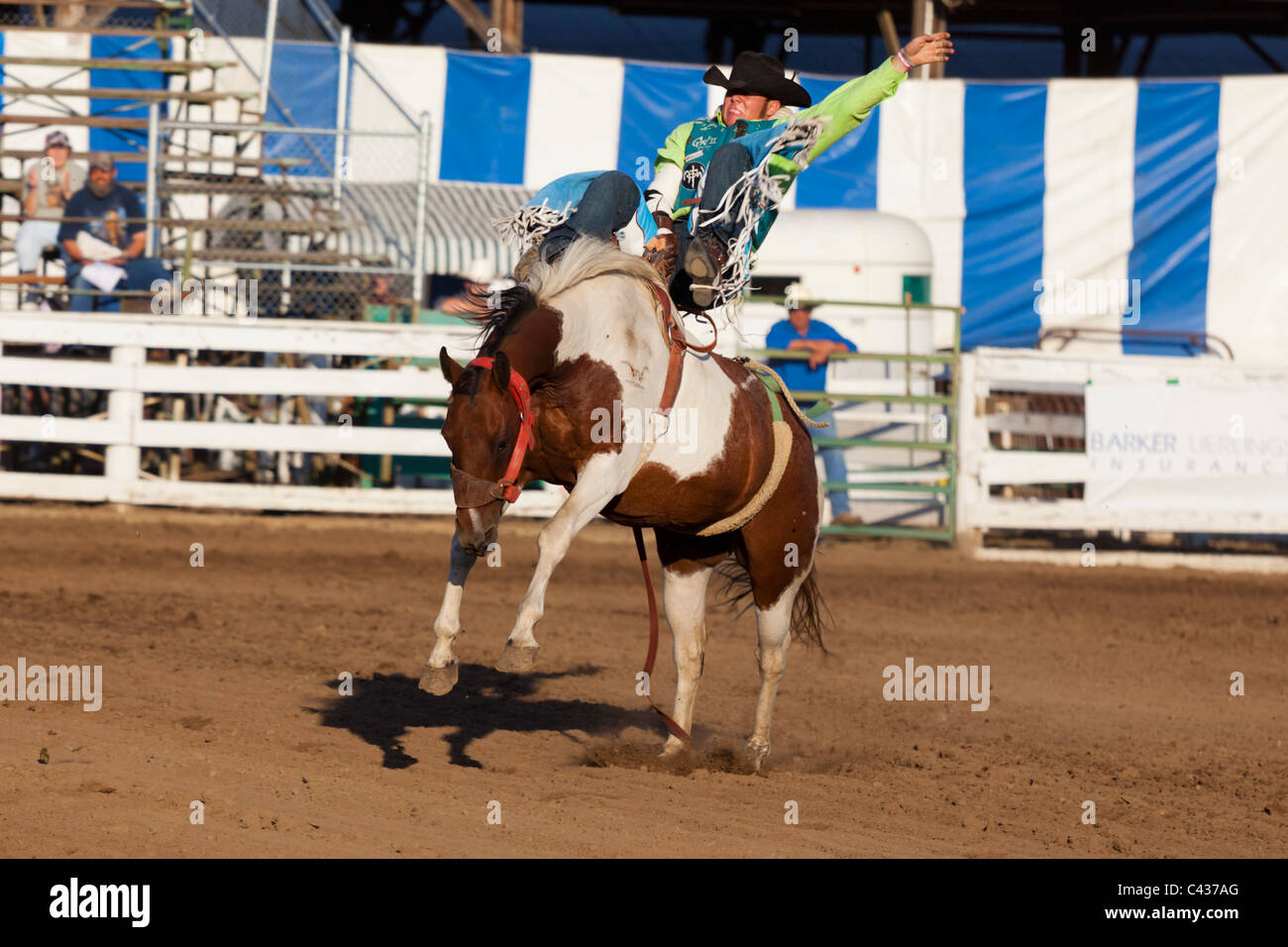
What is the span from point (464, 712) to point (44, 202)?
10800mm

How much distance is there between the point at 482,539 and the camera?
4.32 metres

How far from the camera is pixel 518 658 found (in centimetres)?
415

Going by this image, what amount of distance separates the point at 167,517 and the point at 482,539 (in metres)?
8.44

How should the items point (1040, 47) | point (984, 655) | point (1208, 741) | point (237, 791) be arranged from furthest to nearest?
1. point (1040, 47)
2. point (984, 655)
3. point (1208, 741)
4. point (237, 791)

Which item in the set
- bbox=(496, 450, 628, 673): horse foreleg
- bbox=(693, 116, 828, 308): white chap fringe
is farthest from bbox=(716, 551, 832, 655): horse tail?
bbox=(496, 450, 628, 673): horse foreleg

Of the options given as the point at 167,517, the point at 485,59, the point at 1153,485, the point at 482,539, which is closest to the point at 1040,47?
the point at 485,59

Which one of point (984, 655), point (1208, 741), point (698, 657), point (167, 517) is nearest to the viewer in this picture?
point (698, 657)

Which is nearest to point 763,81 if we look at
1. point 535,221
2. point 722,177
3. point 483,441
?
point 722,177

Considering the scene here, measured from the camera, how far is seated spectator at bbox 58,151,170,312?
1356cm

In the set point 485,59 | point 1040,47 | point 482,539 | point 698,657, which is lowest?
point 698,657

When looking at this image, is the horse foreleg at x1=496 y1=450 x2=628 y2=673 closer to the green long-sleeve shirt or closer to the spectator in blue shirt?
the green long-sleeve shirt

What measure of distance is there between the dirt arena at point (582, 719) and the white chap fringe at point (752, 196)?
2014 mm

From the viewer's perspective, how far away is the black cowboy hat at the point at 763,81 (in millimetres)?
5586

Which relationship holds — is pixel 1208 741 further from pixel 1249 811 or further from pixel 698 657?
pixel 698 657
